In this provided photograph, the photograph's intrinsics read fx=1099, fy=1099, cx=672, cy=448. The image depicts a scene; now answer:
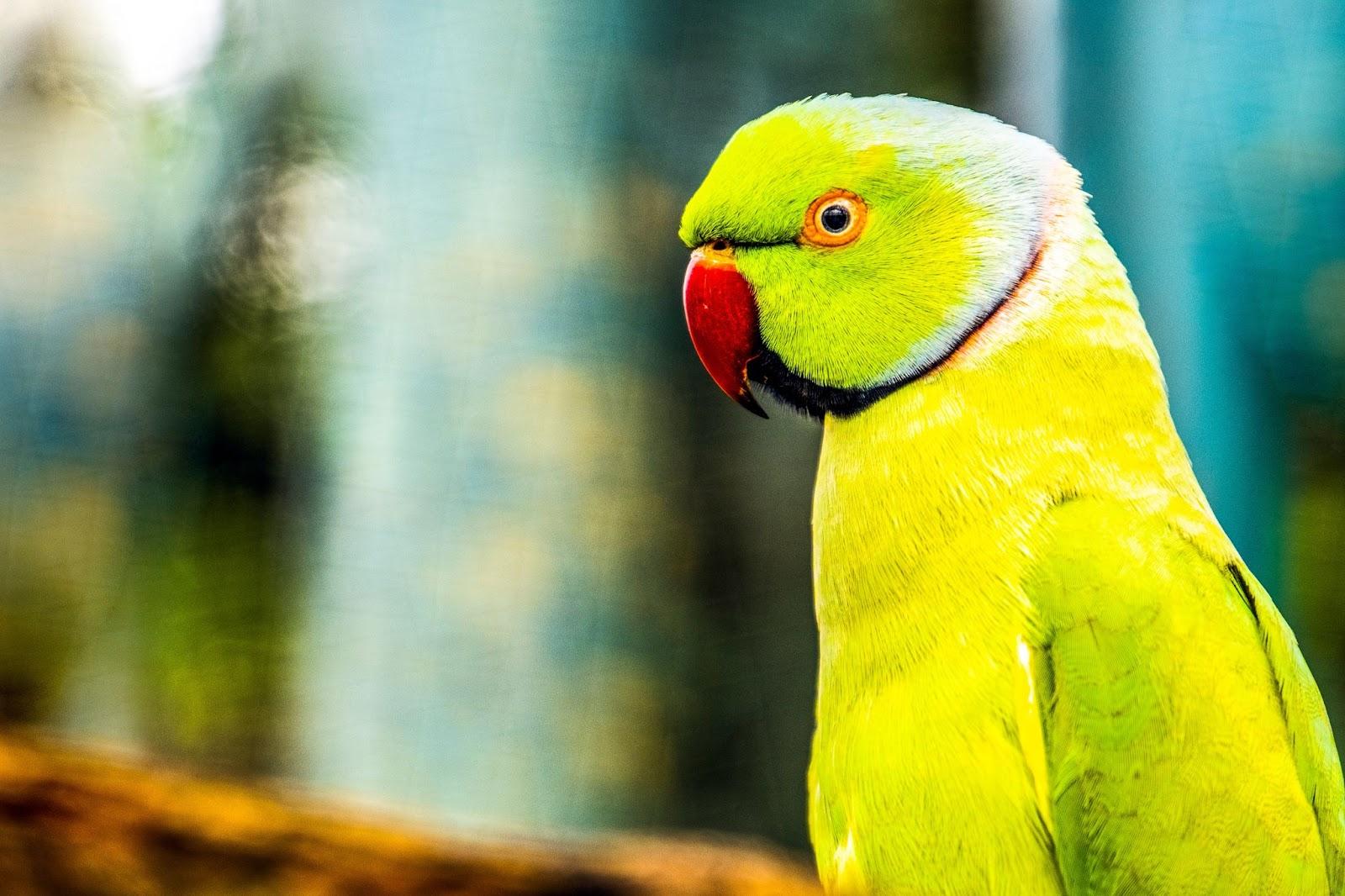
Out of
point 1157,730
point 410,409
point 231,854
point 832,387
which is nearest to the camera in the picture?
point 231,854

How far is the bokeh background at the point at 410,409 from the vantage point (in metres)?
1.28

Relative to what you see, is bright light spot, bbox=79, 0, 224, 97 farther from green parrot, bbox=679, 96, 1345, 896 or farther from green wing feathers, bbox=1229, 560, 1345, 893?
green wing feathers, bbox=1229, 560, 1345, 893

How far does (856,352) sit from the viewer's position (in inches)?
25.5

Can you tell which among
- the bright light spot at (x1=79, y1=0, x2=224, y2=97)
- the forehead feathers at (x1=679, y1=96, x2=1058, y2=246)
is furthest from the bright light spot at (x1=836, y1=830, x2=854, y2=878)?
the bright light spot at (x1=79, y1=0, x2=224, y2=97)

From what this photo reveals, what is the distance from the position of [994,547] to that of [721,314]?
0.22 metres

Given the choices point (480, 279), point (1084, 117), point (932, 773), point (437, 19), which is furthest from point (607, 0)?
point (932, 773)

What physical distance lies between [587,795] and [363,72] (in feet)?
2.93

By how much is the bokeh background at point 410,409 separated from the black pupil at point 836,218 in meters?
0.65

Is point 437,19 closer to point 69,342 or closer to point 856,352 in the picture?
point 69,342

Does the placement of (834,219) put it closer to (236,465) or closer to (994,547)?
(994,547)

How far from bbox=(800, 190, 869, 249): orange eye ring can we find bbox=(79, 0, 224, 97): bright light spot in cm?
99

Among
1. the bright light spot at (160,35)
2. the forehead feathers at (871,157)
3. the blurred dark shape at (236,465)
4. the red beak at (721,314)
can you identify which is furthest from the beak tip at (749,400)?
the bright light spot at (160,35)

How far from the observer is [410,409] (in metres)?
1.31

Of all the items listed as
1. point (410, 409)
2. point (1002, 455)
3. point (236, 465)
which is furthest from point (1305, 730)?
point (236, 465)
